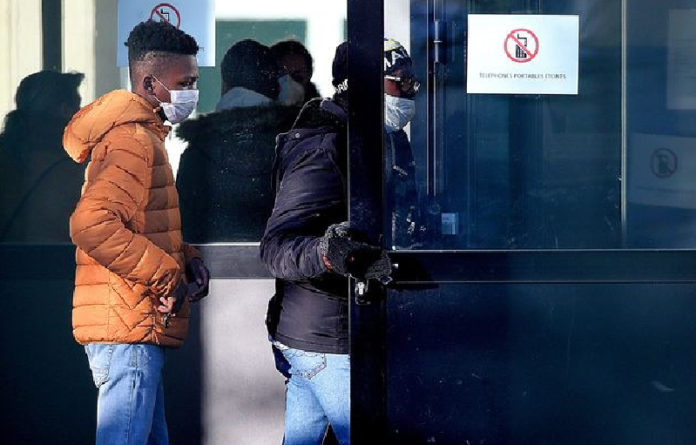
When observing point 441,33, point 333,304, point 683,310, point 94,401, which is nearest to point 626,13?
point 441,33

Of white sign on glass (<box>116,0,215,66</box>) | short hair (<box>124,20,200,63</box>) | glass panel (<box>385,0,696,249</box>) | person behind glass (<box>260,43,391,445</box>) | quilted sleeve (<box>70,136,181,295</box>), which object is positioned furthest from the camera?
white sign on glass (<box>116,0,215,66</box>)

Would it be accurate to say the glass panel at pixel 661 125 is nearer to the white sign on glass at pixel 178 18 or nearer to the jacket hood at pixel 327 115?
the jacket hood at pixel 327 115

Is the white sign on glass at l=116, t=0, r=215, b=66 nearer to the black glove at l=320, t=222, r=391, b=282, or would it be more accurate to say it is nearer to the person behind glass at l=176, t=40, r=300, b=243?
the person behind glass at l=176, t=40, r=300, b=243

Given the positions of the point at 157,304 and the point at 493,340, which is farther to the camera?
the point at 157,304

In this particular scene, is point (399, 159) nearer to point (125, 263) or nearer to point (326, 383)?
point (326, 383)

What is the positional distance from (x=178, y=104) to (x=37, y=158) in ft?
3.74

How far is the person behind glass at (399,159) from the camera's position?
11.0 ft

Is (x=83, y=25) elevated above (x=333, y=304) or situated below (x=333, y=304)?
above

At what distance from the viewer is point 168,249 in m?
3.89

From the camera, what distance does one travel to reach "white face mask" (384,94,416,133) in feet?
10.9

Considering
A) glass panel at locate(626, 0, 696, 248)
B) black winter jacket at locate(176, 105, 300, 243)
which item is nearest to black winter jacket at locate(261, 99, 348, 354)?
glass panel at locate(626, 0, 696, 248)

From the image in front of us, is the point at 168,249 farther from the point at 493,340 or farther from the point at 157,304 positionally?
the point at 493,340

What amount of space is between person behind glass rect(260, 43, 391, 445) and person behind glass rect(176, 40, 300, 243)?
4.80ft

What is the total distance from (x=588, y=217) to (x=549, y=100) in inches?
15.2
